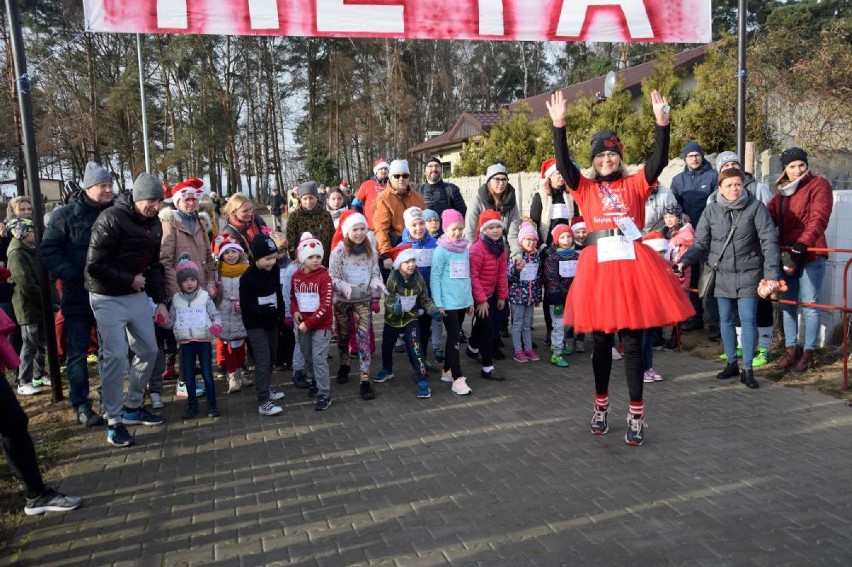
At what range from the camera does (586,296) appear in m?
4.77

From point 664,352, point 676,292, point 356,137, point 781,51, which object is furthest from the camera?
point 356,137

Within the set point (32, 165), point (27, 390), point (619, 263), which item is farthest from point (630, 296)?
point (27, 390)

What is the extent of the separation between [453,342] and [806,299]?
11.4ft

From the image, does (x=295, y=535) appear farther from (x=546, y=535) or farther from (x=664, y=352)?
(x=664, y=352)

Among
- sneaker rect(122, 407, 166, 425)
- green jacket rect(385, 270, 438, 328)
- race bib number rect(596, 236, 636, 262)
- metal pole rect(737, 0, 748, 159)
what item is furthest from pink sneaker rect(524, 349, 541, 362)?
sneaker rect(122, 407, 166, 425)

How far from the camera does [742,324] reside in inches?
253

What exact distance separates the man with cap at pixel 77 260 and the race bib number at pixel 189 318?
0.68m

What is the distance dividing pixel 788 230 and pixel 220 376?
6019 millimetres

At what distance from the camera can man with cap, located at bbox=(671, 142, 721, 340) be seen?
8234mm

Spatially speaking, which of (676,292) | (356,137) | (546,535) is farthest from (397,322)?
(356,137)

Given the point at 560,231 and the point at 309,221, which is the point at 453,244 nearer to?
the point at 560,231

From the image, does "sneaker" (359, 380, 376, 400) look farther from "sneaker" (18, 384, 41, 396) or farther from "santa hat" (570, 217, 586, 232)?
"sneaker" (18, 384, 41, 396)

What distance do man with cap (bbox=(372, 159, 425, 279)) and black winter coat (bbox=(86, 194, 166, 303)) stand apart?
2.83 m

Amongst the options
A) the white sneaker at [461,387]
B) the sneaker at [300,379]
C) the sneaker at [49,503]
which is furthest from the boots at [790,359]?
the sneaker at [49,503]
